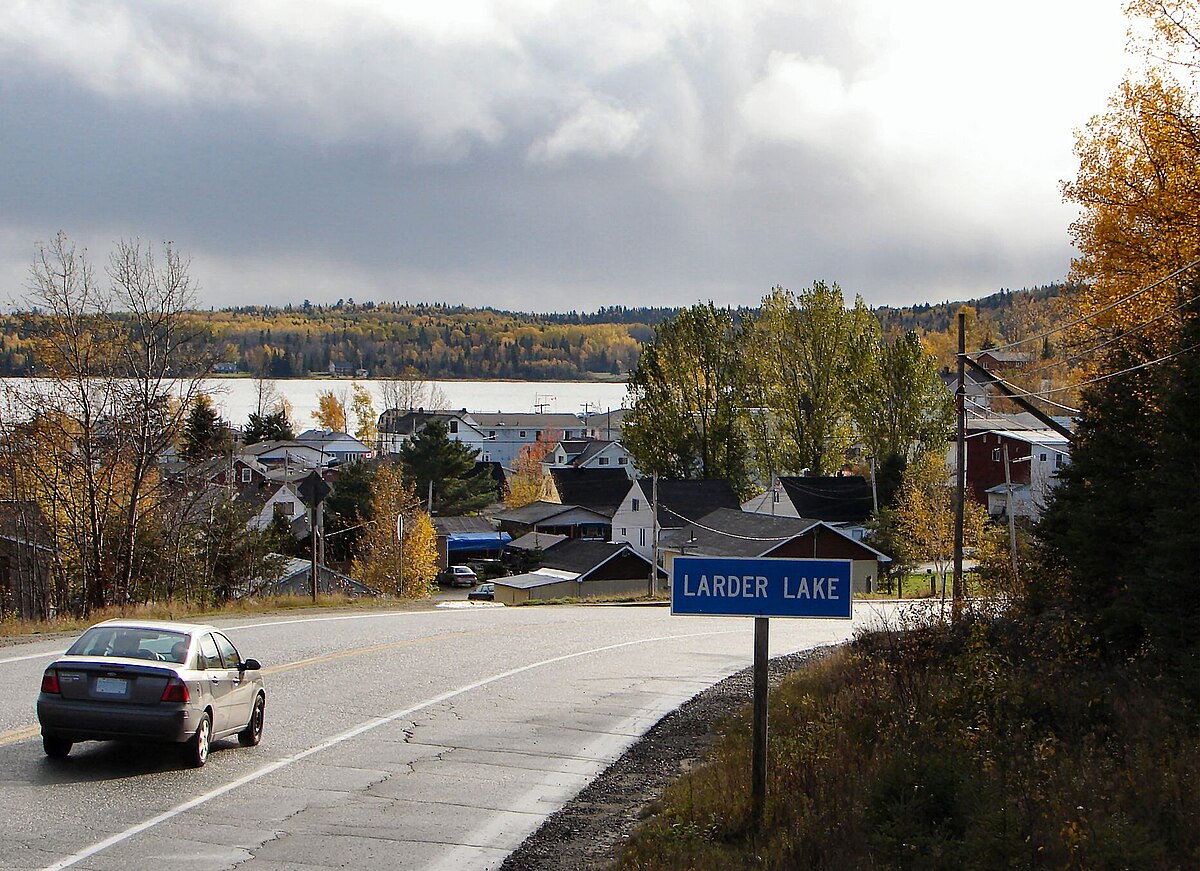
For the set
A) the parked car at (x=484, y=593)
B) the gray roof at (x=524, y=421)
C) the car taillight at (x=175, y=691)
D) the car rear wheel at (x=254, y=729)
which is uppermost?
the gray roof at (x=524, y=421)

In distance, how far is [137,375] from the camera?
98.4 ft

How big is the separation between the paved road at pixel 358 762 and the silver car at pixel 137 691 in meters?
0.38

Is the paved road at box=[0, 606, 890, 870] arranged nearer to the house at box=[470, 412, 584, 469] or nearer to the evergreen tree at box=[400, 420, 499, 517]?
the evergreen tree at box=[400, 420, 499, 517]

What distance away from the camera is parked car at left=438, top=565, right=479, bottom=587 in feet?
248

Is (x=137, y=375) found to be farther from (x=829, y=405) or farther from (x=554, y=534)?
(x=554, y=534)

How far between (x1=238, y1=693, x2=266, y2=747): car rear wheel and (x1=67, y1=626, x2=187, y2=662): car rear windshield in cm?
155

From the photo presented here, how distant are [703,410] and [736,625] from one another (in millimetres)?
44204

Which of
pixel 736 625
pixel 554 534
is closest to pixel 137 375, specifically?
pixel 736 625

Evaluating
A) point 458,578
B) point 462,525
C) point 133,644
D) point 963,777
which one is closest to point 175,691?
point 133,644

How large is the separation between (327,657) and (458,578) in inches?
2195

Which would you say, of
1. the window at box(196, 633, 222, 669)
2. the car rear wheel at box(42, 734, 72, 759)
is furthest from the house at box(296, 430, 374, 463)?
the car rear wheel at box(42, 734, 72, 759)

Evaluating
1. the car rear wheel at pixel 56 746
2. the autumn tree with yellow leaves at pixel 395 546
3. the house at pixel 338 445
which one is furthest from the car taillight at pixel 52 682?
the house at pixel 338 445

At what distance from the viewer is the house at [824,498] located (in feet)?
234

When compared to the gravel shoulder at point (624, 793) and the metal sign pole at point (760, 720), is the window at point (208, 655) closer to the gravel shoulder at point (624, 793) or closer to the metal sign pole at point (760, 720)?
the gravel shoulder at point (624, 793)
